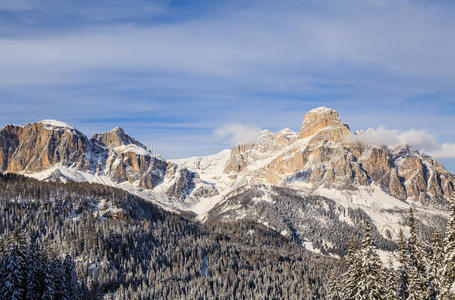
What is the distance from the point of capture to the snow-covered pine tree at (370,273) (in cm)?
5044

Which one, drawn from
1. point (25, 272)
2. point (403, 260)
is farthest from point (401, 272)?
point (25, 272)

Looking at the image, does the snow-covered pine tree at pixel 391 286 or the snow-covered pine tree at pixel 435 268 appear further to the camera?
the snow-covered pine tree at pixel 391 286

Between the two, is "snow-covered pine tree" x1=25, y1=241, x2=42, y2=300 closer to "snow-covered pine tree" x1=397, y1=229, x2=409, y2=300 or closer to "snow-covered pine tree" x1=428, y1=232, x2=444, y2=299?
"snow-covered pine tree" x1=397, y1=229, x2=409, y2=300

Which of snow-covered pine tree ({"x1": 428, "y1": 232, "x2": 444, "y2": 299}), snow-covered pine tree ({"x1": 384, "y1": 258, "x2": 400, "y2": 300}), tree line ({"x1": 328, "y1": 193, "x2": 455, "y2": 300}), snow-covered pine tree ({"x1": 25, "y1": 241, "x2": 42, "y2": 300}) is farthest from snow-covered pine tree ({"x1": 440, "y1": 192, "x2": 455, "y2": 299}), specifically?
snow-covered pine tree ({"x1": 25, "y1": 241, "x2": 42, "y2": 300})

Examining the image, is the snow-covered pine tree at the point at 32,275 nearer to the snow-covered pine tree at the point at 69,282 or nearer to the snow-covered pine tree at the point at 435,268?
the snow-covered pine tree at the point at 69,282

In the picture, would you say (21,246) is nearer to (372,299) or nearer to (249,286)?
(372,299)

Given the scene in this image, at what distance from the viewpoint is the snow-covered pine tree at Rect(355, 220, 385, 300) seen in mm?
50438

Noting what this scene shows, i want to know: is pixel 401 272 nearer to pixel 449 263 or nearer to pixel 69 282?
pixel 449 263

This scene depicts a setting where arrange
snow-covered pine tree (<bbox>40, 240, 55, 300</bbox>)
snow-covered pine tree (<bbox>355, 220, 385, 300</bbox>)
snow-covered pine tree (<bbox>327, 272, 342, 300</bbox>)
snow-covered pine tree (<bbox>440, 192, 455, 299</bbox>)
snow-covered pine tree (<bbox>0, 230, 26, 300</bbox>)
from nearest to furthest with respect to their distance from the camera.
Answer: snow-covered pine tree (<bbox>440, 192, 455, 299</bbox>) → snow-covered pine tree (<bbox>355, 220, 385, 300</bbox>) → snow-covered pine tree (<bbox>0, 230, 26, 300</bbox>) → snow-covered pine tree (<bbox>40, 240, 55, 300</bbox>) → snow-covered pine tree (<bbox>327, 272, 342, 300</bbox>)

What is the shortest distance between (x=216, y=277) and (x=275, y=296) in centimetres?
2843

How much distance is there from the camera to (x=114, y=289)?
6029 inches

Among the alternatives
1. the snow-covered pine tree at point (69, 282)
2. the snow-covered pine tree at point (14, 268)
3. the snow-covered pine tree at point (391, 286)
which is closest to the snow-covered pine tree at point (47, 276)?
the snow-covered pine tree at point (14, 268)

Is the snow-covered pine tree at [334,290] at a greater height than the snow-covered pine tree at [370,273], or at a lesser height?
lesser

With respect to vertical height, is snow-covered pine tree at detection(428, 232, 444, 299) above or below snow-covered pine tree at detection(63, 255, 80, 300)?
above
